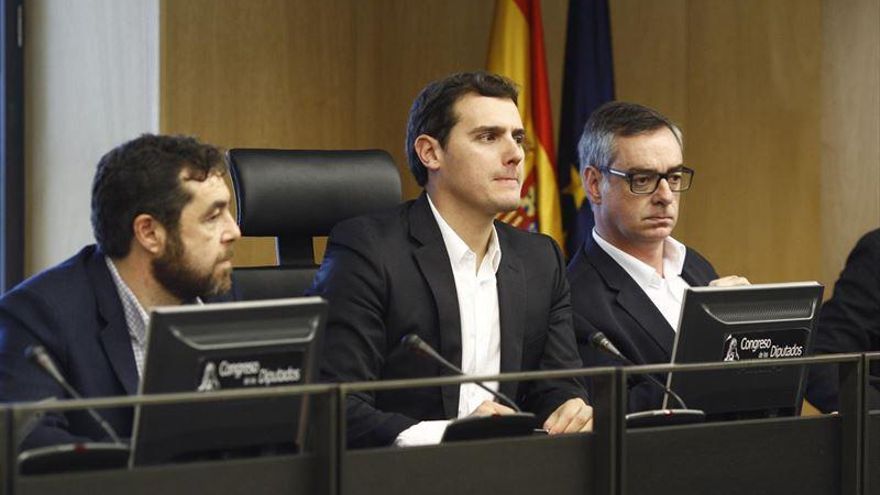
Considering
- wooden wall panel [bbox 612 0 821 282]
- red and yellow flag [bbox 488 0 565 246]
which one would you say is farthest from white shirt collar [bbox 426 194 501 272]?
wooden wall panel [bbox 612 0 821 282]

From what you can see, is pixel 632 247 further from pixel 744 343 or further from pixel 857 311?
pixel 744 343

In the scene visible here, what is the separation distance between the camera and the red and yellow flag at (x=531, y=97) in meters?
4.61

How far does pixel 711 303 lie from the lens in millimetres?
2352

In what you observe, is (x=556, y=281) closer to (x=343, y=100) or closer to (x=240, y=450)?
(x=240, y=450)

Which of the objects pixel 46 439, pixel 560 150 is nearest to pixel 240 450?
pixel 46 439

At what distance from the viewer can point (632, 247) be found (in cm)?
319

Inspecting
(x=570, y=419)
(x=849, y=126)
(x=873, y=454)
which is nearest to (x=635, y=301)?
(x=570, y=419)

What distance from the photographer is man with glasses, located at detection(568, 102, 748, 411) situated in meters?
3.04

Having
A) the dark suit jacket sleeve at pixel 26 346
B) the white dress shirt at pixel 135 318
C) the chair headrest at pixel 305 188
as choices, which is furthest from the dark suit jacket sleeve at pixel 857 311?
the dark suit jacket sleeve at pixel 26 346

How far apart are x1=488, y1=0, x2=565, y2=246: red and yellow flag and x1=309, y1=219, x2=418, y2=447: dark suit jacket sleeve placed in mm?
1780

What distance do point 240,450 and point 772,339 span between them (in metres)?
0.95

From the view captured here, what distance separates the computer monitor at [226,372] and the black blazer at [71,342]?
0.44 m

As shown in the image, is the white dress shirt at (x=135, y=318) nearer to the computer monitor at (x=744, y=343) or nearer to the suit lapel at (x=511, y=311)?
the suit lapel at (x=511, y=311)

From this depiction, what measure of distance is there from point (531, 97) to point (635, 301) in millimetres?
1743
